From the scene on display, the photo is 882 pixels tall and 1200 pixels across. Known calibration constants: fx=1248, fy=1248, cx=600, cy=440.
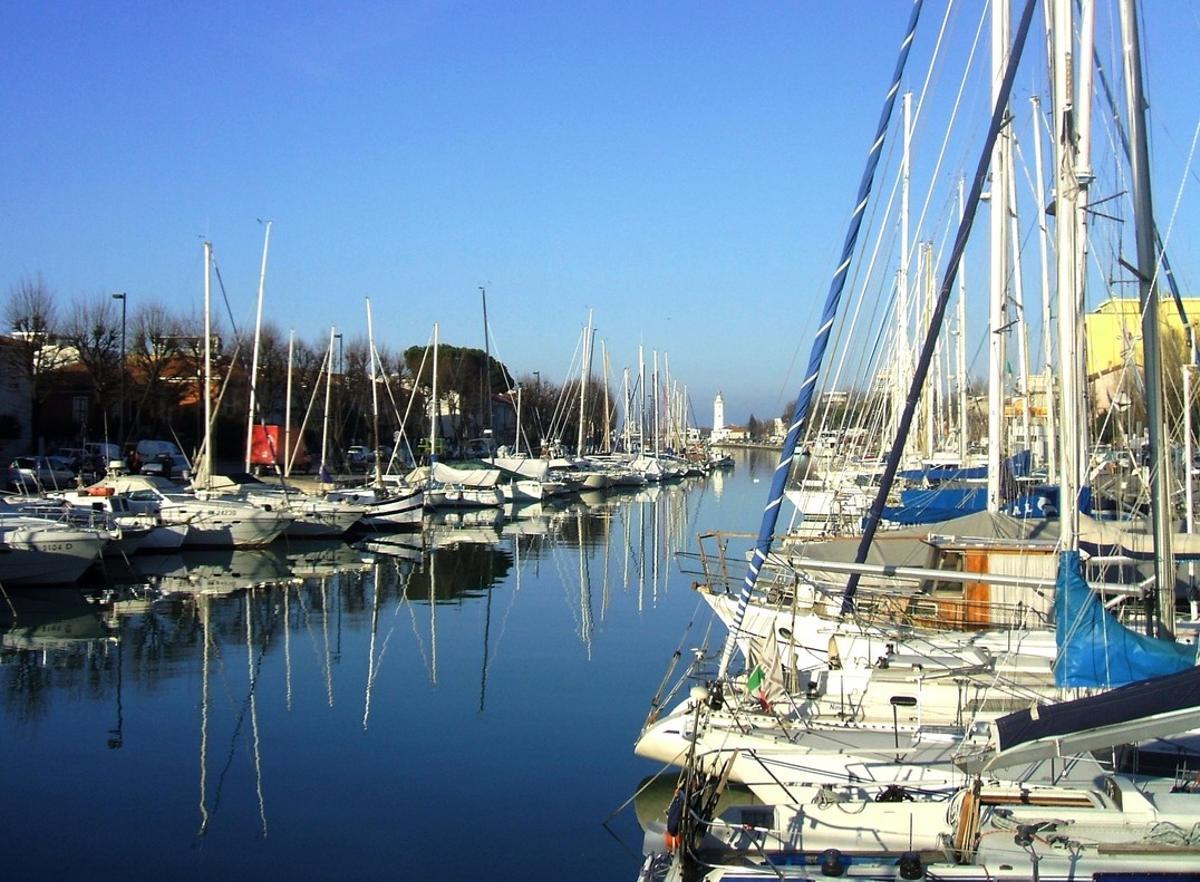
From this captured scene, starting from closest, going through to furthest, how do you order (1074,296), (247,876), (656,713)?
(247,876) < (1074,296) < (656,713)

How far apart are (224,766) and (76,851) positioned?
10.1 feet

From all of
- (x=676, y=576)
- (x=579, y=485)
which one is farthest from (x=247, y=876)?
(x=579, y=485)

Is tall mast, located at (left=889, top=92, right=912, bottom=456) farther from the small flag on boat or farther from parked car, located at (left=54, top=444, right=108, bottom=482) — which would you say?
parked car, located at (left=54, top=444, right=108, bottom=482)

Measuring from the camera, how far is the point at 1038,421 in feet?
117

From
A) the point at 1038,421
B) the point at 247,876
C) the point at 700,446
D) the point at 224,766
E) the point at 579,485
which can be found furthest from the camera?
the point at 700,446

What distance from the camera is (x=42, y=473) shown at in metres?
49.8

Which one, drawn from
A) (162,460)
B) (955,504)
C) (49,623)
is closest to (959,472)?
(955,504)

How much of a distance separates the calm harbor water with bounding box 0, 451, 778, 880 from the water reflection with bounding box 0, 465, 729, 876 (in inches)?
2.8

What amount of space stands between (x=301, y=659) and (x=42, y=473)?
3270 centimetres

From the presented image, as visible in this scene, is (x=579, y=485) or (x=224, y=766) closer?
(x=224, y=766)

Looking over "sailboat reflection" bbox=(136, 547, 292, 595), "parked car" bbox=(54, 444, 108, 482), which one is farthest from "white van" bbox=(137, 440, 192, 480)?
"sailboat reflection" bbox=(136, 547, 292, 595)

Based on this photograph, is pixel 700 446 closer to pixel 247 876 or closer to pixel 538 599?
pixel 538 599

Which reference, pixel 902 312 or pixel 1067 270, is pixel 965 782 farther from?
pixel 902 312

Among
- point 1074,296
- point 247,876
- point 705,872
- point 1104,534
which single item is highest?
point 1074,296
